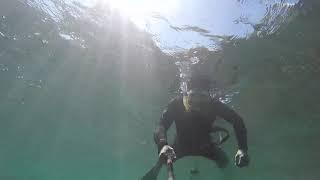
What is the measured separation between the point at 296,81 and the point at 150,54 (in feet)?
22.8

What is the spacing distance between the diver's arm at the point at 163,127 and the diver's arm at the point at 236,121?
85 centimetres

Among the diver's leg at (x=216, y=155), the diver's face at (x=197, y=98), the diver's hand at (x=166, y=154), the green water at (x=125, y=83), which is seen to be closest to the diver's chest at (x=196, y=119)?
the diver's face at (x=197, y=98)

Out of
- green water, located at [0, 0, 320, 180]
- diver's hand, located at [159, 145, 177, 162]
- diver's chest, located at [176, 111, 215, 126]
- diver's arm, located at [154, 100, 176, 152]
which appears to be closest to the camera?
diver's hand, located at [159, 145, 177, 162]

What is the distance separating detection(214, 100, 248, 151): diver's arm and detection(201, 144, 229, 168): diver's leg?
87cm

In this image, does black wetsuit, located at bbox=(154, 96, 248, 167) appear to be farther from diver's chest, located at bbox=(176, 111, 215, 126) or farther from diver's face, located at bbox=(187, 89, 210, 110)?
diver's face, located at bbox=(187, 89, 210, 110)

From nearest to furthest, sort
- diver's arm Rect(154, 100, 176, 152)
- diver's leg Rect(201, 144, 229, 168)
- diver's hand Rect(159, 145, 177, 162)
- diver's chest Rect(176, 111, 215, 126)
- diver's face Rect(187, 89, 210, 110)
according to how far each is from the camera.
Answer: diver's hand Rect(159, 145, 177, 162) < diver's arm Rect(154, 100, 176, 152) < diver's face Rect(187, 89, 210, 110) < diver's chest Rect(176, 111, 215, 126) < diver's leg Rect(201, 144, 229, 168)

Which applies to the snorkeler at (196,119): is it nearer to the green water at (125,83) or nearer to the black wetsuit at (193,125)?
the black wetsuit at (193,125)

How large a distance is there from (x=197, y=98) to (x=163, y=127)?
39.7 inches

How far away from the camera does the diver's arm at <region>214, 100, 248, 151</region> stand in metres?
6.44

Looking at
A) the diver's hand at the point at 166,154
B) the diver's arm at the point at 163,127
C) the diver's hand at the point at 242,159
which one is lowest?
the diver's hand at the point at 166,154

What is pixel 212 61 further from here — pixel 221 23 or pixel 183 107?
pixel 183 107

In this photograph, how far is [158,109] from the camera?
2223cm

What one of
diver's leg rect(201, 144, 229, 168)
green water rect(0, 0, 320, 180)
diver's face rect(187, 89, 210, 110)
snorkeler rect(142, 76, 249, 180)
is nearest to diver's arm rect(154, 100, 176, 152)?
snorkeler rect(142, 76, 249, 180)

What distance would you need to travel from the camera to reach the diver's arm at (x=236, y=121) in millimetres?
6443
